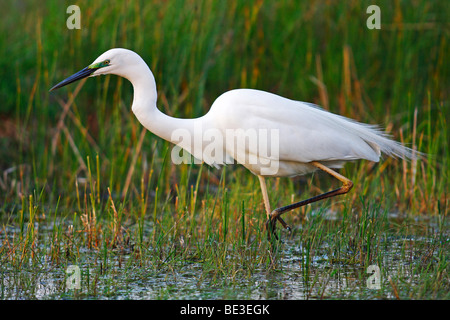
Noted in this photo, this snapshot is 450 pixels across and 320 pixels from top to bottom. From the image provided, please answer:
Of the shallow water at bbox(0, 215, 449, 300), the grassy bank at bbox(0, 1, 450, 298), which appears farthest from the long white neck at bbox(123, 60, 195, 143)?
the shallow water at bbox(0, 215, 449, 300)

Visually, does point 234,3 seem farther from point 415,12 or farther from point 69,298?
point 69,298

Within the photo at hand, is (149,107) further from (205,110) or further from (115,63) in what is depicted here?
(205,110)

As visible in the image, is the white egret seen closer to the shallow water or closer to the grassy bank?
the grassy bank

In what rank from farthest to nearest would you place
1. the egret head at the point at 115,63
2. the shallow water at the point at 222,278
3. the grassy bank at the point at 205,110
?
the grassy bank at the point at 205,110 → the egret head at the point at 115,63 → the shallow water at the point at 222,278

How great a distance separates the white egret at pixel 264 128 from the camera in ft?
13.6

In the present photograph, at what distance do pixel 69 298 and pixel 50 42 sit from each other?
3.32 m

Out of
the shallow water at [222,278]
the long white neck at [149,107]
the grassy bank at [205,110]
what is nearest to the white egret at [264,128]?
the long white neck at [149,107]

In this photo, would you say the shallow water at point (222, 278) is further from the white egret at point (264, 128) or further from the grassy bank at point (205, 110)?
the white egret at point (264, 128)

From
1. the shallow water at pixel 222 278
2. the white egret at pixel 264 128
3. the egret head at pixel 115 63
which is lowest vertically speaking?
the shallow water at pixel 222 278

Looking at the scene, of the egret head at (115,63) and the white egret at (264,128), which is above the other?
the egret head at (115,63)

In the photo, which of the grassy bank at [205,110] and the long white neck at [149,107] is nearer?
the long white neck at [149,107]

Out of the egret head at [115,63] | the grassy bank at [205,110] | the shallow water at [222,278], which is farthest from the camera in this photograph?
the grassy bank at [205,110]

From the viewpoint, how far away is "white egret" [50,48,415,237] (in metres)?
4.15


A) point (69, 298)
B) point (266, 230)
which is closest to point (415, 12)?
point (266, 230)
